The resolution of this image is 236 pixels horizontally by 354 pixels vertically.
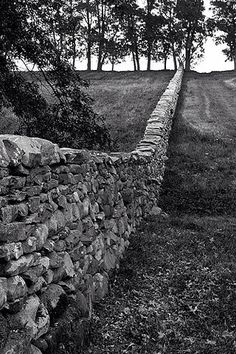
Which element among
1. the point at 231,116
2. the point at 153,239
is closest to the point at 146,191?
the point at 153,239

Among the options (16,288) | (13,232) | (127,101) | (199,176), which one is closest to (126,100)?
(127,101)

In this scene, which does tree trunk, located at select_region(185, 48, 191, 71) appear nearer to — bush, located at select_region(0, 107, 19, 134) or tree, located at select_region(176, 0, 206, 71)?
tree, located at select_region(176, 0, 206, 71)

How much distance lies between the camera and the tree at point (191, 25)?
5438 centimetres

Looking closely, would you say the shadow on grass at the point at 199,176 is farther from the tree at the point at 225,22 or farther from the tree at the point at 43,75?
the tree at the point at 225,22

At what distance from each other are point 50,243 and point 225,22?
5677cm

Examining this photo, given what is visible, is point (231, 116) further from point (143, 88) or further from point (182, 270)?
point (182, 270)

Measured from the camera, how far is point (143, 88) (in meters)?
32.2

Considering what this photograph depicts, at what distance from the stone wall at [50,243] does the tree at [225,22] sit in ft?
174

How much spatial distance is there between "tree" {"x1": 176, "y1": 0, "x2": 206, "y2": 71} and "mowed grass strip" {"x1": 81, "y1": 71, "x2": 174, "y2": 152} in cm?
1805

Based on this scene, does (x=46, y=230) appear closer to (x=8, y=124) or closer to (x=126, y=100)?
(x=8, y=124)

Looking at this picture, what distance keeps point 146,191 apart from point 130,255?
146 inches

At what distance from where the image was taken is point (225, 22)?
5572 cm

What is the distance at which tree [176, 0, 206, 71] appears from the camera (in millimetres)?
54375

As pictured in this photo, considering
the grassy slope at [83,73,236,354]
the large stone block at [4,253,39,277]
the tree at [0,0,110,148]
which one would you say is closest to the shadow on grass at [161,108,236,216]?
the grassy slope at [83,73,236,354]
